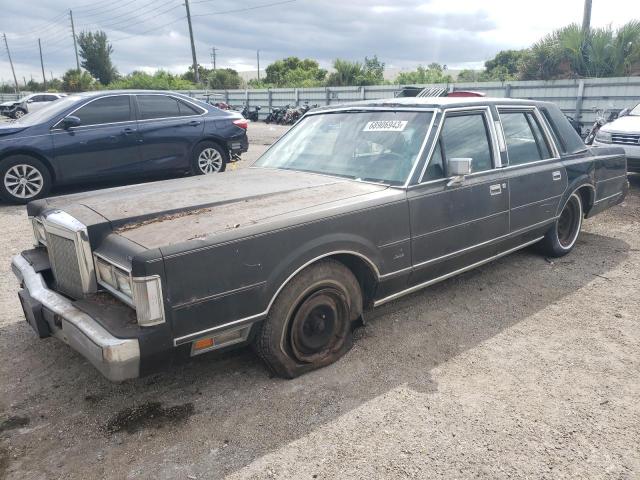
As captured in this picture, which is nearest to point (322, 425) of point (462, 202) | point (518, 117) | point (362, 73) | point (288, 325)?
point (288, 325)

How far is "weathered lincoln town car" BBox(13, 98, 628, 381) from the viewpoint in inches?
96.4

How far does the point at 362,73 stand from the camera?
30.0m

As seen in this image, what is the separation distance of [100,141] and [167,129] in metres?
1.08

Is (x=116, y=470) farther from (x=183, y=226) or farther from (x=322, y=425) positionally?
(x=183, y=226)

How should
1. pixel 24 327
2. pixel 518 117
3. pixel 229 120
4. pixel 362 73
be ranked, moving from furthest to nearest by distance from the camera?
pixel 362 73
pixel 229 120
pixel 518 117
pixel 24 327

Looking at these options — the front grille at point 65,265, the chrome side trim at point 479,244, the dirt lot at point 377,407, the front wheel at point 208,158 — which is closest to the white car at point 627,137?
the chrome side trim at point 479,244

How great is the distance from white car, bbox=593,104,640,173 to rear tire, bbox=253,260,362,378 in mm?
7393

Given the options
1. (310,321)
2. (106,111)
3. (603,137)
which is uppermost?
(106,111)

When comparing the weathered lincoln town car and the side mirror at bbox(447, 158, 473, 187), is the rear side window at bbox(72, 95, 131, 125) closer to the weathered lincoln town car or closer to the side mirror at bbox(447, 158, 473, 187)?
the weathered lincoln town car

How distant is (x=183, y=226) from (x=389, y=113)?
78.0 inches

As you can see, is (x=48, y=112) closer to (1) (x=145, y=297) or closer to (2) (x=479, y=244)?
(1) (x=145, y=297)

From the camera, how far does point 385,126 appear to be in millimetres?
3773

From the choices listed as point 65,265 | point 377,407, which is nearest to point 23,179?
point 65,265

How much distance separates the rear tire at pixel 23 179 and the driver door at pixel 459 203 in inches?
242
